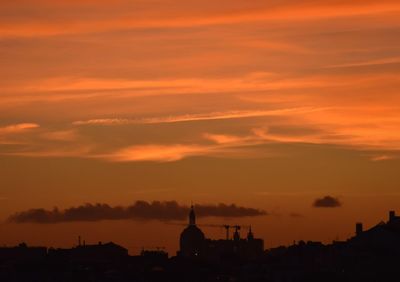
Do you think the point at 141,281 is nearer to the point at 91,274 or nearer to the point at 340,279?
the point at 91,274

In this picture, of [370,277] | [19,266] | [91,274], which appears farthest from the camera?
[19,266]

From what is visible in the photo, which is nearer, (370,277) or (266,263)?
(370,277)

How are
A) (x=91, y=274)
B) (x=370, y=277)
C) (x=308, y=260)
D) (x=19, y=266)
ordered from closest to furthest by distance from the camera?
1. (x=370, y=277)
2. (x=308, y=260)
3. (x=91, y=274)
4. (x=19, y=266)

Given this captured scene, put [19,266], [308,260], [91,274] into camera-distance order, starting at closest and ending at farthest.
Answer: [308,260] → [91,274] → [19,266]

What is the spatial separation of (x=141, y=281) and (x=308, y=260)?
19489 millimetres

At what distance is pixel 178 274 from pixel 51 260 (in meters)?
27.7

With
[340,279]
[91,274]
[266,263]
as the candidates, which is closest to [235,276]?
[266,263]

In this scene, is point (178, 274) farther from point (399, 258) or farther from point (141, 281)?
point (399, 258)

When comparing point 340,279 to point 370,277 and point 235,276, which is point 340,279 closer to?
point 370,277

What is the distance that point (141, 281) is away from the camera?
169500mm

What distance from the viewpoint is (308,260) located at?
162750mm

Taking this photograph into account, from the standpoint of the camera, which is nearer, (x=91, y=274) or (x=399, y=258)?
(x=399, y=258)

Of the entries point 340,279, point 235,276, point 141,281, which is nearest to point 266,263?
point 235,276

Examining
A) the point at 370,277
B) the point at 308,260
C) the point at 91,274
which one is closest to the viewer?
the point at 370,277
